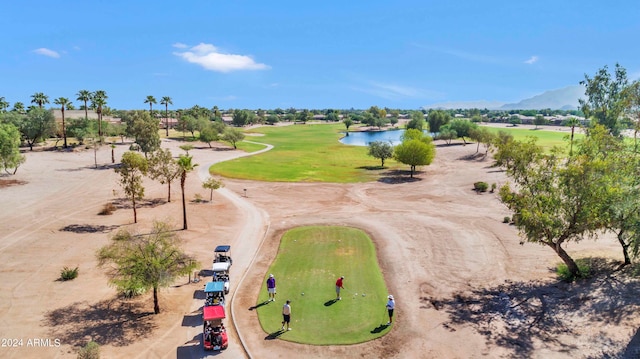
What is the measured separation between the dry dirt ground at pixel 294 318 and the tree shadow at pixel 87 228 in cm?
11

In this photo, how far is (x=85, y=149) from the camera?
355 feet

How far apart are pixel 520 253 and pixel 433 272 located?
10.0 metres

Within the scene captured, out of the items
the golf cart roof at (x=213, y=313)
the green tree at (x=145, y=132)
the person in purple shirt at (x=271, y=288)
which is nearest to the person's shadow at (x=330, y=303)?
the person in purple shirt at (x=271, y=288)

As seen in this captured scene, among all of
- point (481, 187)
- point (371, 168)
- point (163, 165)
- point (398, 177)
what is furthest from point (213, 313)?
point (371, 168)

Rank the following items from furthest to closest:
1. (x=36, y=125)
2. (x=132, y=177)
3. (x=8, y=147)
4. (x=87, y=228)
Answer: (x=36, y=125) < (x=8, y=147) < (x=132, y=177) < (x=87, y=228)

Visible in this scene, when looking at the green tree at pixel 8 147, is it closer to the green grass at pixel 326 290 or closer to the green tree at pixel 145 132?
the green tree at pixel 145 132

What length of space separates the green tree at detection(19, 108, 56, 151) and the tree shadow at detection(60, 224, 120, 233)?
78621mm

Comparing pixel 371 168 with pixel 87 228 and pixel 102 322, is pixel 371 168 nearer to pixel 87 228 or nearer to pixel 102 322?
pixel 87 228

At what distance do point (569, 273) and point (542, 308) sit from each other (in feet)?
18.6

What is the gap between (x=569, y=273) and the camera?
29.7 m

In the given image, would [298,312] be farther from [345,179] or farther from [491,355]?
[345,179]

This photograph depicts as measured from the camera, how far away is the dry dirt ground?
22.1 meters

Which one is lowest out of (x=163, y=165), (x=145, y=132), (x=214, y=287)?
(x=214, y=287)

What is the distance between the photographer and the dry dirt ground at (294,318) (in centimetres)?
2208
